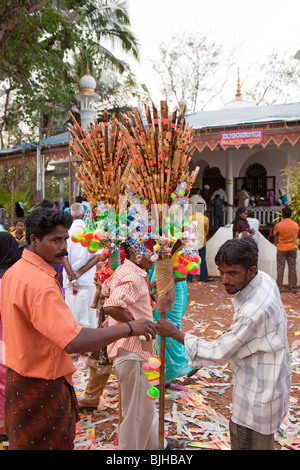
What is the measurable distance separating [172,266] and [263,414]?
3.40 ft

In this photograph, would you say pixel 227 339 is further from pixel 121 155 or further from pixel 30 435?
pixel 121 155

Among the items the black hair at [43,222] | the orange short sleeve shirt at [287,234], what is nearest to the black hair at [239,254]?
the black hair at [43,222]

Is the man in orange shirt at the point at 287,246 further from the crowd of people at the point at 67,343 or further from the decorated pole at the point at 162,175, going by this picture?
the crowd of people at the point at 67,343

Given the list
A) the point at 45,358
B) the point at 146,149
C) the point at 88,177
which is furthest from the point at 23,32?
the point at 45,358

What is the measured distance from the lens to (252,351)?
201 centimetres

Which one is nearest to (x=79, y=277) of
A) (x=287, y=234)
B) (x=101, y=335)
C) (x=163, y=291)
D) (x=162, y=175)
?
(x=163, y=291)

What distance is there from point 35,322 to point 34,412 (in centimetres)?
52

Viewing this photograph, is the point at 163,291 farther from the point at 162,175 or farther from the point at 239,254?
the point at 162,175

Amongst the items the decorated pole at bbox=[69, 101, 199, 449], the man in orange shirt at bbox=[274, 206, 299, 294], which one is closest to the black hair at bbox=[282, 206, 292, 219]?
the man in orange shirt at bbox=[274, 206, 299, 294]

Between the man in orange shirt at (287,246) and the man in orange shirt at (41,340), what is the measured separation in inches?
281

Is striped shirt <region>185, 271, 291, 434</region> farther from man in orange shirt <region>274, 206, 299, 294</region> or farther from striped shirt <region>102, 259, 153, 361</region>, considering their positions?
man in orange shirt <region>274, 206, 299, 294</region>

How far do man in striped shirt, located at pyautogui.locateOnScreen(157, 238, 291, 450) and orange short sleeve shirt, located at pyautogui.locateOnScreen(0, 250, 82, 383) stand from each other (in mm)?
782

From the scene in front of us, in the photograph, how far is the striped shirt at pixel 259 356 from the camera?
1988 mm

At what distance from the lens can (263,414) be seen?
199cm
